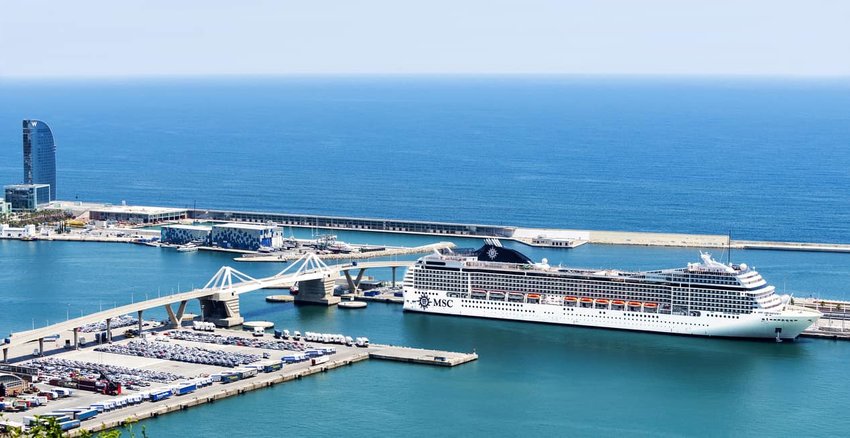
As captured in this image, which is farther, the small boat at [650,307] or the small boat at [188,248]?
the small boat at [188,248]

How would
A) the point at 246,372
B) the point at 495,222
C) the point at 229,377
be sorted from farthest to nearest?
the point at 495,222
the point at 246,372
the point at 229,377

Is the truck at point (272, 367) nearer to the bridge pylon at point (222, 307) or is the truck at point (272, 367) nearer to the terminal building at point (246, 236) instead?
the bridge pylon at point (222, 307)

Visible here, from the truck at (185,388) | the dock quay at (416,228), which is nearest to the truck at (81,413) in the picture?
the truck at (185,388)

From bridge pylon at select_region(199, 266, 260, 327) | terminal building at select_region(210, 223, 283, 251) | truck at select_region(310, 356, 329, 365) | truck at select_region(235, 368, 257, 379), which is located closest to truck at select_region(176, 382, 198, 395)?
truck at select_region(235, 368, 257, 379)

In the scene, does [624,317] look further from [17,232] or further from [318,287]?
[17,232]

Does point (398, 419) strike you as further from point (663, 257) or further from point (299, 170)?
point (299, 170)

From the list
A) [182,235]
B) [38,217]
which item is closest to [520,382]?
[182,235]

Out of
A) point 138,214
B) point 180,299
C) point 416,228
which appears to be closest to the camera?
point 180,299

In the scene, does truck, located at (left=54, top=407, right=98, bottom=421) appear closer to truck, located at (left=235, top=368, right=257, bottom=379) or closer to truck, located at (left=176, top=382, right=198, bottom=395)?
truck, located at (left=176, top=382, right=198, bottom=395)
